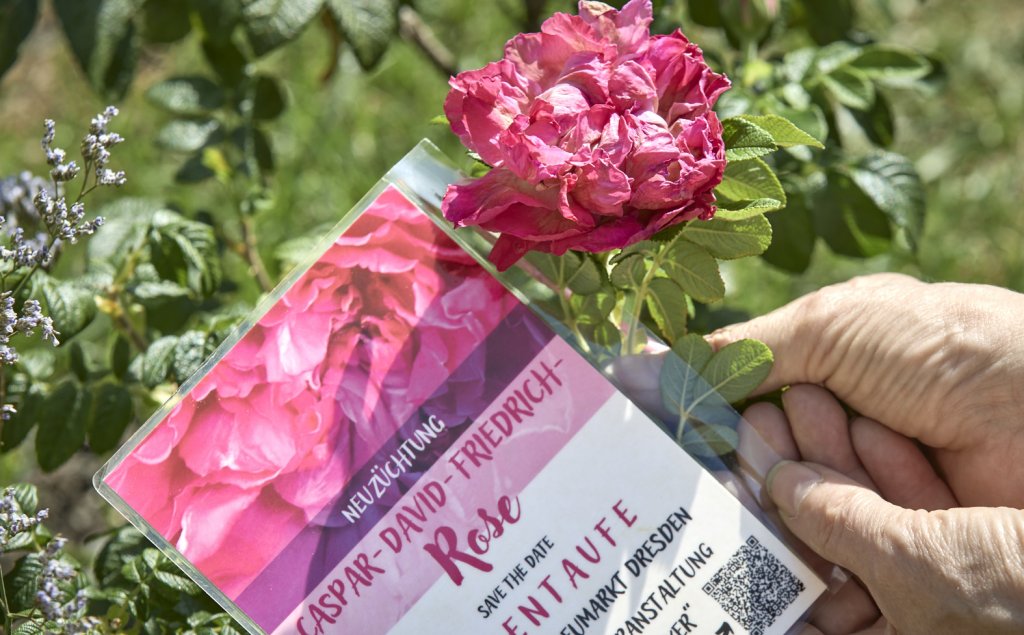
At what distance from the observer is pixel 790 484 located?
3.50 feet

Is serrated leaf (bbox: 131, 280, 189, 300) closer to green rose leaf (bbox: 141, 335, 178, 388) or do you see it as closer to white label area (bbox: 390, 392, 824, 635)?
green rose leaf (bbox: 141, 335, 178, 388)

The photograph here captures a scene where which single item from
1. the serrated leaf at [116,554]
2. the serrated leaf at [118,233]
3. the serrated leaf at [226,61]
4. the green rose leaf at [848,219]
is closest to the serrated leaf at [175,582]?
the serrated leaf at [116,554]

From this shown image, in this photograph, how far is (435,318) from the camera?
109 cm

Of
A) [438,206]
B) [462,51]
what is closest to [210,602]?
[438,206]

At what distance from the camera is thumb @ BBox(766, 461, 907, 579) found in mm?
1013

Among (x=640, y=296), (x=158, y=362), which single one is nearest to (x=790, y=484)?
(x=640, y=296)

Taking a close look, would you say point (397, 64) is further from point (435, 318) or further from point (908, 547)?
point (908, 547)

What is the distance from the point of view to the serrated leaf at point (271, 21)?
133 cm

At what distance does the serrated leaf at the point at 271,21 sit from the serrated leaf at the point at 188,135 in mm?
249

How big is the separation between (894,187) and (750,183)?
51 centimetres

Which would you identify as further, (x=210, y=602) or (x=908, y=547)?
(x=210, y=602)

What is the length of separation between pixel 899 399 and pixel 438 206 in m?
0.59

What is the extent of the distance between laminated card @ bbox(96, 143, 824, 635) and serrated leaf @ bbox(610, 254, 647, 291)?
95mm

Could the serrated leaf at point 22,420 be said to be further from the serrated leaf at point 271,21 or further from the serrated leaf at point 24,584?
the serrated leaf at point 271,21
